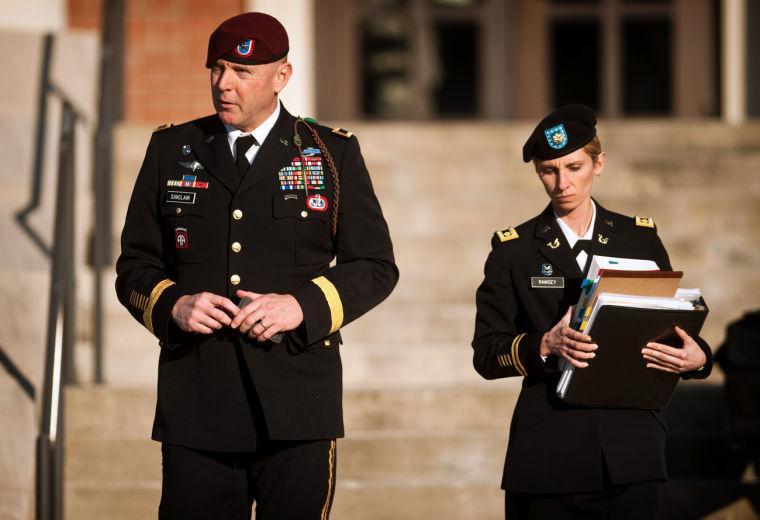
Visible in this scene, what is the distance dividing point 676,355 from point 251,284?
1110mm

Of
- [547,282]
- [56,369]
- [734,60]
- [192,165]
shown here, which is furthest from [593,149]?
[734,60]

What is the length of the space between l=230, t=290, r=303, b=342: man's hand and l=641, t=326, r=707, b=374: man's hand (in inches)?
35.7

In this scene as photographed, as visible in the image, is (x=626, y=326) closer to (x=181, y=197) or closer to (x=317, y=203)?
(x=317, y=203)

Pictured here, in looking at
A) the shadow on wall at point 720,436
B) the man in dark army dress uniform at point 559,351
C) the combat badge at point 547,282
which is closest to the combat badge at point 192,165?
the man in dark army dress uniform at point 559,351

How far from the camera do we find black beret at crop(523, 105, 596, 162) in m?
3.41

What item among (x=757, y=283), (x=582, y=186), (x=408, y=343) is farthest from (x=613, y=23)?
(x=582, y=186)

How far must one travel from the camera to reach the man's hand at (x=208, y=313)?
3.10m

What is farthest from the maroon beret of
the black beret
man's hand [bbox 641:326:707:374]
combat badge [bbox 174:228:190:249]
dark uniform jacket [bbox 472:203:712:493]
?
man's hand [bbox 641:326:707:374]

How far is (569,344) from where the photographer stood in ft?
10.6

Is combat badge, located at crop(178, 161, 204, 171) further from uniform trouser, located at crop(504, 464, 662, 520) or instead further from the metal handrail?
the metal handrail

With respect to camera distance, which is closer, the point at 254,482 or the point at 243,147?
the point at 254,482

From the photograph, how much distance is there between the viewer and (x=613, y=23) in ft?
46.4

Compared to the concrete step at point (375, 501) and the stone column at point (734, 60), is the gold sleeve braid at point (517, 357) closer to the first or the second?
the concrete step at point (375, 501)

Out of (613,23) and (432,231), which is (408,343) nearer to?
(432,231)
